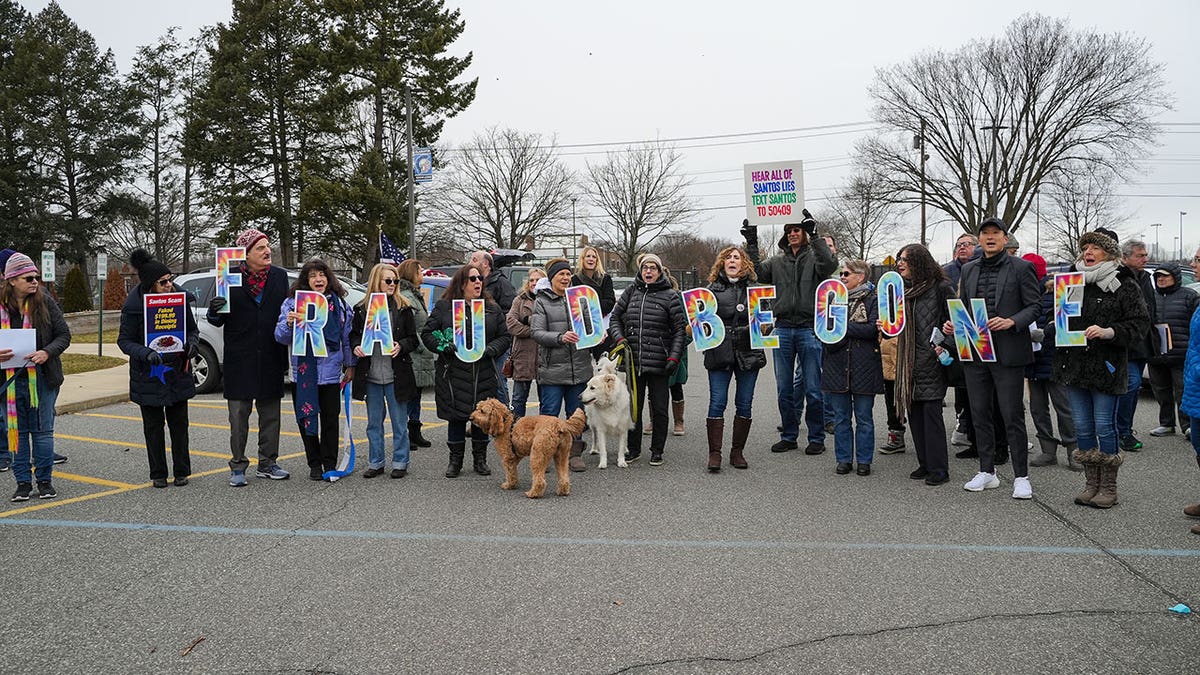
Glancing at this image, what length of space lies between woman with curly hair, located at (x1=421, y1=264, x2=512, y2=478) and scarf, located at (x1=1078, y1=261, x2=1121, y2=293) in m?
4.80

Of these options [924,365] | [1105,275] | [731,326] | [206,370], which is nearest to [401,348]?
[731,326]

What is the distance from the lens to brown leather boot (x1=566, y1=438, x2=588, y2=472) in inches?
304

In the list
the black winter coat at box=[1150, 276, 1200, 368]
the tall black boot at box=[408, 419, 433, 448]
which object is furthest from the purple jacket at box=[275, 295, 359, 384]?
the black winter coat at box=[1150, 276, 1200, 368]

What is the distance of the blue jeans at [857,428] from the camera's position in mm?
7297

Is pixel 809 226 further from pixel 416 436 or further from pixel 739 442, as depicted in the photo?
pixel 416 436

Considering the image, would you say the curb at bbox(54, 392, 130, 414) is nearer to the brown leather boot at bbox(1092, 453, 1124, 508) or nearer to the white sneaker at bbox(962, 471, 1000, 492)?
the white sneaker at bbox(962, 471, 1000, 492)

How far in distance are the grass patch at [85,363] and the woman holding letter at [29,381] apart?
10669 millimetres

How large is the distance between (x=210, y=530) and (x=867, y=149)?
42768mm

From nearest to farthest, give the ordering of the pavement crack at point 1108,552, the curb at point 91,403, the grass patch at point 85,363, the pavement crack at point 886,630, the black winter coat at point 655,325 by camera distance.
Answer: the pavement crack at point 886,630 < the pavement crack at point 1108,552 < the black winter coat at point 655,325 < the curb at point 91,403 < the grass patch at point 85,363

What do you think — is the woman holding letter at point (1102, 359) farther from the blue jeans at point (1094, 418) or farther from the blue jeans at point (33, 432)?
the blue jeans at point (33, 432)

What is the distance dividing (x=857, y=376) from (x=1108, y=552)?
2573mm

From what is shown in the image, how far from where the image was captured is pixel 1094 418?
243 inches

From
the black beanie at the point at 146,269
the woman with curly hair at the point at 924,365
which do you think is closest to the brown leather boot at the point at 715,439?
the woman with curly hair at the point at 924,365

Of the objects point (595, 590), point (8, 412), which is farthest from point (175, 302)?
point (595, 590)
